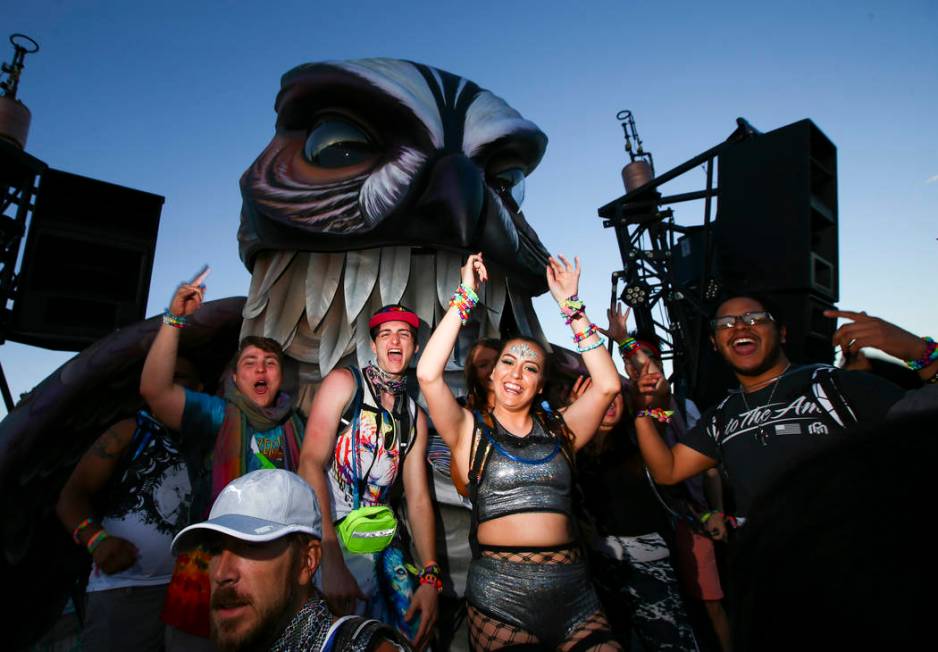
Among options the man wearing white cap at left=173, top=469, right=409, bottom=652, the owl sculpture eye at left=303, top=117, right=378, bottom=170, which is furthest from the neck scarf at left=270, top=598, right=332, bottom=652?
the owl sculpture eye at left=303, top=117, right=378, bottom=170

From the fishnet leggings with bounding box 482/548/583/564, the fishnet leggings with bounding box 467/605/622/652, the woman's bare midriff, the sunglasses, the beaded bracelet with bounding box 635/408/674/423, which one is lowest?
the fishnet leggings with bounding box 467/605/622/652

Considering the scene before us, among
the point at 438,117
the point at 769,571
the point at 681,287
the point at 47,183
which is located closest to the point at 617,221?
the point at 681,287

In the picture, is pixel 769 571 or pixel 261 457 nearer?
pixel 769 571

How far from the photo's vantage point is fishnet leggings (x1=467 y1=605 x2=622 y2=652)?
1537 mm

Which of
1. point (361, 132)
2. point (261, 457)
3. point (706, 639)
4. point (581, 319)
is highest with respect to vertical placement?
point (361, 132)

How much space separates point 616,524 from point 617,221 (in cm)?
583

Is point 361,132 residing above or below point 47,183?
below

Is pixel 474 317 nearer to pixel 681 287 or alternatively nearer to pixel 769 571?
pixel 769 571

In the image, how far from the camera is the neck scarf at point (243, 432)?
1.98 meters

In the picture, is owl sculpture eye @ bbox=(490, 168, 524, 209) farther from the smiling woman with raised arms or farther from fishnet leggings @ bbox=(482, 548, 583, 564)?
fishnet leggings @ bbox=(482, 548, 583, 564)

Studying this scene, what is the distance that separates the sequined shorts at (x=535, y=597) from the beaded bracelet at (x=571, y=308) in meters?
0.88

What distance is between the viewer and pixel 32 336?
4.29 meters

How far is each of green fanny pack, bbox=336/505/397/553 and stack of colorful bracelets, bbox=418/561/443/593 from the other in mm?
188

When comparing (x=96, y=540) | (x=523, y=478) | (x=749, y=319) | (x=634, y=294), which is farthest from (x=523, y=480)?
(x=634, y=294)
